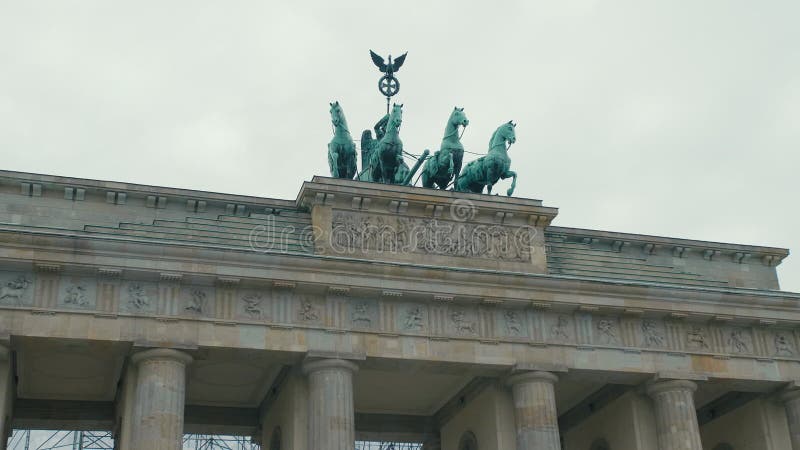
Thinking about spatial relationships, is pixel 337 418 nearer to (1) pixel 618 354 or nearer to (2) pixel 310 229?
(2) pixel 310 229

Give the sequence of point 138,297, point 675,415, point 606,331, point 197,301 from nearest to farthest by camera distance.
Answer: point 138,297
point 197,301
point 675,415
point 606,331

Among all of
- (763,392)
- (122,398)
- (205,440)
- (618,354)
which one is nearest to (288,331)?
(122,398)

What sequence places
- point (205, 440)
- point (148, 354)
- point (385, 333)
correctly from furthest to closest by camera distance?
point (205, 440), point (385, 333), point (148, 354)

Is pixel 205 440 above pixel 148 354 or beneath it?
above

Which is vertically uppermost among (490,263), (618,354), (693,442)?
(490,263)

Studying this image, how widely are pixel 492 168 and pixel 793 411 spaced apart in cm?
1091

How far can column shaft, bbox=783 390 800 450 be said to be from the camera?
99.0 feet

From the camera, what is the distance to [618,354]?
2905 centimetres

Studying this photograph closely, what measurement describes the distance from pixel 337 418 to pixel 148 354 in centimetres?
473

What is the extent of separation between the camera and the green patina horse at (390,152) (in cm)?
3041

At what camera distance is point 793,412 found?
30.3 meters

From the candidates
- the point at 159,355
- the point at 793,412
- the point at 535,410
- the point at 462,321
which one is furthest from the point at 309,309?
the point at 793,412

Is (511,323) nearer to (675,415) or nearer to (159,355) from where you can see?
(675,415)

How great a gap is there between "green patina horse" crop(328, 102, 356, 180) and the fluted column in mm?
13806
